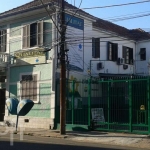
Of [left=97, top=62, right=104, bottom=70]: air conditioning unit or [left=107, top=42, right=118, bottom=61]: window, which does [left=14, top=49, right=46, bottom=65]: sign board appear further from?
[left=107, top=42, right=118, bottom=61]: window

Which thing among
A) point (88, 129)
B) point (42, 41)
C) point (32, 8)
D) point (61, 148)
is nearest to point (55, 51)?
point (42, 41)

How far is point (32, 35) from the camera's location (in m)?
19.5

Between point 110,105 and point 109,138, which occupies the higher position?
point 110,105

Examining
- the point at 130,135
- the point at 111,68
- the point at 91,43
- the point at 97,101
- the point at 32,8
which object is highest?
the point at 32,8

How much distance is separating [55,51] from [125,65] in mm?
7807

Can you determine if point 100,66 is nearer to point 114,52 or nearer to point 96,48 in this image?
point 96,48

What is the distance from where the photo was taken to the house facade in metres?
18.2

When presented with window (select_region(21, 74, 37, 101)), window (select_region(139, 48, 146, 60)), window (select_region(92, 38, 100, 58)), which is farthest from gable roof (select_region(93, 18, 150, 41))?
window (select_region(21, 74, 37, 101))

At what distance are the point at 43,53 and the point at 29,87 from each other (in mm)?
2358

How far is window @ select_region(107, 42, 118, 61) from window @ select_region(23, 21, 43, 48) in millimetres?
5906

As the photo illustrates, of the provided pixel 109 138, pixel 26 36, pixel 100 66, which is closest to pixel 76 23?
pixel 26 36

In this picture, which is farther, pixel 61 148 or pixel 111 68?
pixel 111 68

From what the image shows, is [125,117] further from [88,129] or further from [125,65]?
[125,65]

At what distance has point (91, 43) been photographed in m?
21.0
